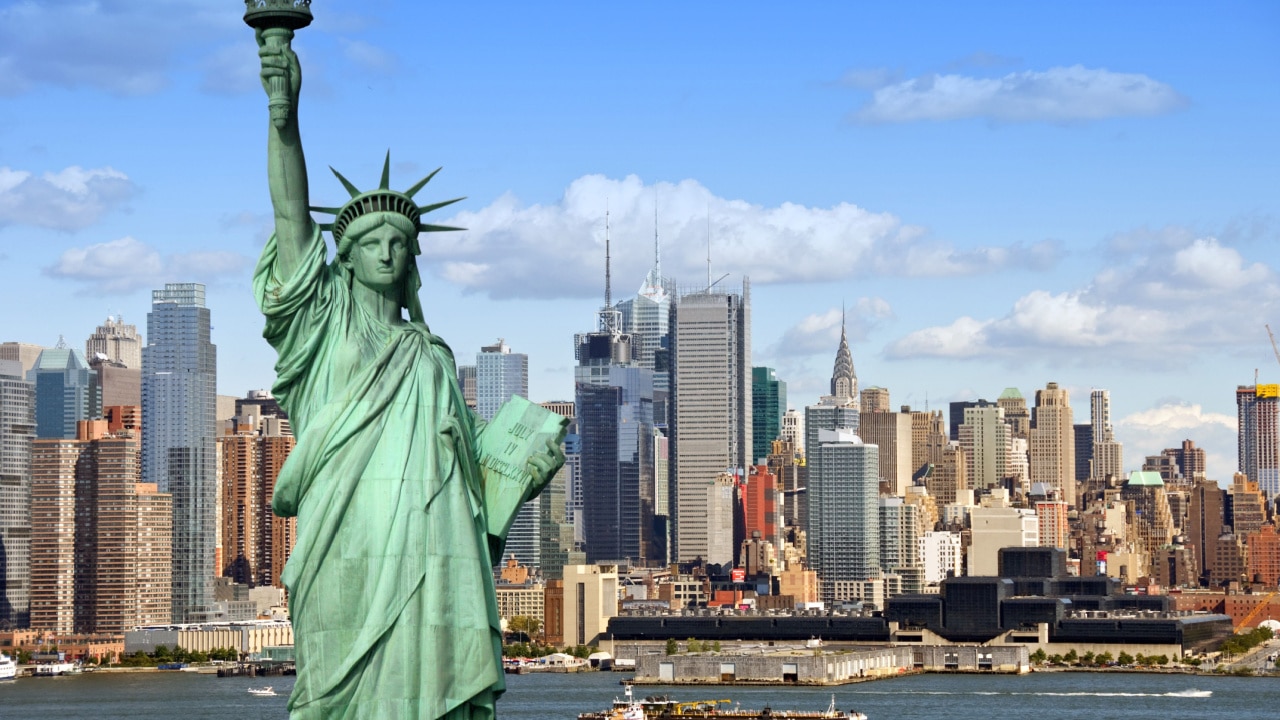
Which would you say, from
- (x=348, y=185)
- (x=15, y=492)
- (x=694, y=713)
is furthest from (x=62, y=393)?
(x=348, y=185)

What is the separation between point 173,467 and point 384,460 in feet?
423

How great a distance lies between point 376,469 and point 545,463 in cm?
100

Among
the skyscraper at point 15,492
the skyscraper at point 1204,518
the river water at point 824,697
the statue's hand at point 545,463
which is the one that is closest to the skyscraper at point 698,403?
the skyscraper at point 1204,518

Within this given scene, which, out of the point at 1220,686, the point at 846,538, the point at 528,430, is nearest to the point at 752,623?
the point at 1220,686

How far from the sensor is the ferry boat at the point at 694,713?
218ft

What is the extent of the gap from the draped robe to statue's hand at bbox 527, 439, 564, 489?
0.36m

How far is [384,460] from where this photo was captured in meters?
13.2

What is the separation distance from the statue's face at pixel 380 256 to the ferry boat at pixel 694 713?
171 feet

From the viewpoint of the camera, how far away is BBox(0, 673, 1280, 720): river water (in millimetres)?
69312

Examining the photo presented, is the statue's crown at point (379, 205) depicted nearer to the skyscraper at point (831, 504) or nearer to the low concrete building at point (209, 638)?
the low concrete building at point (209, 638)

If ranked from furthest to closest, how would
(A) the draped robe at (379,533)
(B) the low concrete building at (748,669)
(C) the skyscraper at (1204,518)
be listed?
(C) the skyscraper at (1204,518)
(B) the low concrete building at (748,669)
(A) the draped robe at (379,533)

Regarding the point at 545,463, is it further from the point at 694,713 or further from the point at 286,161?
the point at 694,713

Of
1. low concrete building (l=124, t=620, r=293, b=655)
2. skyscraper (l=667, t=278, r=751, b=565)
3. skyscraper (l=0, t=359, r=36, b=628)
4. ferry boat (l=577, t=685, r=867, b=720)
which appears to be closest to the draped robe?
ferry boat (l=577, t=685, r=867, b=720)

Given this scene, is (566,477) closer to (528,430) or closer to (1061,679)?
(1061,679)
